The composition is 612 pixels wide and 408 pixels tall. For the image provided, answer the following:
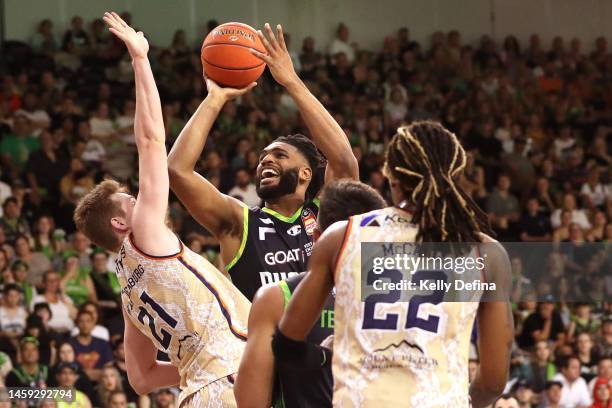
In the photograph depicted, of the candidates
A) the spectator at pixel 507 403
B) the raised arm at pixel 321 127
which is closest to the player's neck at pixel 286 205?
the raised arm at pixel 321 127

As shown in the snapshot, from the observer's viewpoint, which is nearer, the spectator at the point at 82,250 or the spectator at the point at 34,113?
the spectator at the point at 82,250

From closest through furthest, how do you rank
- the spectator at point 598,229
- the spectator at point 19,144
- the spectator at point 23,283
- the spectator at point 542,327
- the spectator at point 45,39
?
the spectator at point 23,283
the spectator at point 542,327
the spectator at point 19,144
the spectator at point 598,229
the spectator at point 45,39

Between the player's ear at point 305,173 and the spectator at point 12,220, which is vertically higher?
the player's ear at point 305,173

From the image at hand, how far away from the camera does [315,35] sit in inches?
635

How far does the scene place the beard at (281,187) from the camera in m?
5.05

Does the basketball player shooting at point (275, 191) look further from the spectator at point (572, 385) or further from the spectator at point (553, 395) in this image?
the spectator at point (572, 385)

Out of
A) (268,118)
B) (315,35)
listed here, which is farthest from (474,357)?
(315,35)

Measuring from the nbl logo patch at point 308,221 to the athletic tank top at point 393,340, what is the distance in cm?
198

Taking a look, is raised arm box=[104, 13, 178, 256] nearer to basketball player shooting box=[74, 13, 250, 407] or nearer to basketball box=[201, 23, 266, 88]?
basketball player shooting box=[74, 13, 250, 407]

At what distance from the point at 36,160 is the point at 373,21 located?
706 cm

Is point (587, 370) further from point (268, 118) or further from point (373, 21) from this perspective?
point (373, 21)

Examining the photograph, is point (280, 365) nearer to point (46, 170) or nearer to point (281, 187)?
point (281, 187)

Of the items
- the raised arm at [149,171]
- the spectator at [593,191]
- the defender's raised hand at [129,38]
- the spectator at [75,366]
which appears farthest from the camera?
the spectator at [593,191]

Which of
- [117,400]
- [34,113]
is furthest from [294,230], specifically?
[34,113]
